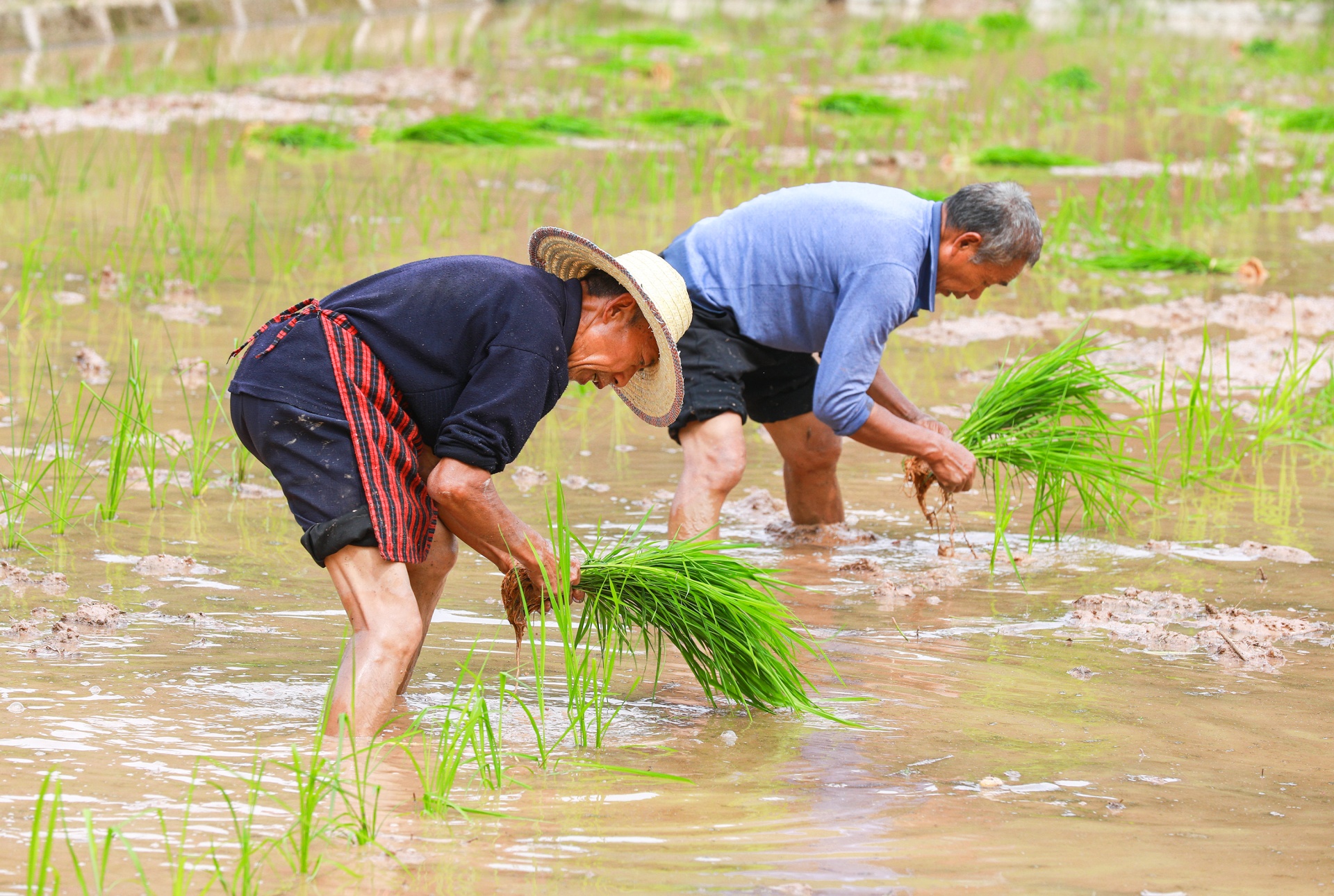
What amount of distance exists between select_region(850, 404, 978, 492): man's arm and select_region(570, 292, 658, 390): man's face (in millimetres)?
903

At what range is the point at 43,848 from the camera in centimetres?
204

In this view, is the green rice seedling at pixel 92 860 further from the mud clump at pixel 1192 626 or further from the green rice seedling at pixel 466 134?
the green rice seedling at pixel 466 134

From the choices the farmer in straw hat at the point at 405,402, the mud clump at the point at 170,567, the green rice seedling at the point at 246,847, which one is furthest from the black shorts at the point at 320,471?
the mud clump at the point at 170,567

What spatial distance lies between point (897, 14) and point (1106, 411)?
16134mm

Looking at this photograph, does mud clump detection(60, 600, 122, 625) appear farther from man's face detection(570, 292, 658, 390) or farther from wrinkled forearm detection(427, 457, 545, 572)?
man's face detection(570, 292, 658, 390)

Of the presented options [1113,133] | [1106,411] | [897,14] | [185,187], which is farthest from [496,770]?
[897,14]

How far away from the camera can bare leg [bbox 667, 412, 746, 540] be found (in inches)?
138

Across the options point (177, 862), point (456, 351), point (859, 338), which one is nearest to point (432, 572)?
point (456, 351)

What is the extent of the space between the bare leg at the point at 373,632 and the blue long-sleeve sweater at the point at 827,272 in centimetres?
117

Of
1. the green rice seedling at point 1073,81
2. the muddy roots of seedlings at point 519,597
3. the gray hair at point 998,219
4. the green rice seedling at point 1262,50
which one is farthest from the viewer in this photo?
the green rice seedling at point 1262,50

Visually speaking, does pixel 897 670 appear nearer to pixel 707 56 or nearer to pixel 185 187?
pixel 185 187

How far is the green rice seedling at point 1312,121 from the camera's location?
35.0 ft

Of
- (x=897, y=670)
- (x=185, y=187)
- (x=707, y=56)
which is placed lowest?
(x=897, y=670)

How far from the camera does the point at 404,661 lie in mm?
2533
